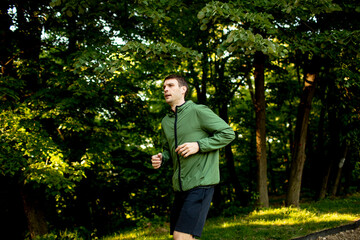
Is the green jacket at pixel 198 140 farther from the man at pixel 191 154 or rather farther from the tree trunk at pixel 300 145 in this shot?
the tree trunk at pixel 300 145

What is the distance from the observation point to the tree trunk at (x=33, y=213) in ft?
26.7

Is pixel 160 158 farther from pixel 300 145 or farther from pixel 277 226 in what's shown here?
pixel 300 145

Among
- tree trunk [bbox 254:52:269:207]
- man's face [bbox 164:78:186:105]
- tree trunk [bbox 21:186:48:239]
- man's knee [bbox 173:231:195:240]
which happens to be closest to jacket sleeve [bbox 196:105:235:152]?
man's face [bbox 164:78:186:105]

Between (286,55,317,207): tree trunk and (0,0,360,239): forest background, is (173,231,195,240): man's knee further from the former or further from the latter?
(286,55,317,207): tree trunk

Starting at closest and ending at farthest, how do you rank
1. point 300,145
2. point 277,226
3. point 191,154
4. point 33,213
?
point 191,154, point 277,226, point 33,213, point 300,145

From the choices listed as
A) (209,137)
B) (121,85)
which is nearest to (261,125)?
(121,85)

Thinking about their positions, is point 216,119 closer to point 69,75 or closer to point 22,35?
point 69,75

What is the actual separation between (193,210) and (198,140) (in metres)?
0.61

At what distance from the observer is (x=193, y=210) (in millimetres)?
2580

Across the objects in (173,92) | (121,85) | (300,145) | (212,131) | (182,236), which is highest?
(121,85)

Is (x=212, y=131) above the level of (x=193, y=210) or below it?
above

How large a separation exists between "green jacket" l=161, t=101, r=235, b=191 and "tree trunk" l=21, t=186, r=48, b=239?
22.6 ft

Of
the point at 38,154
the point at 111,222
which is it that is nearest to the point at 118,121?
the point at 38,154

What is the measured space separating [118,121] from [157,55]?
419 cm
